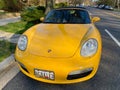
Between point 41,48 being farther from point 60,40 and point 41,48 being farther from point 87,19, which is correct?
point 87,19

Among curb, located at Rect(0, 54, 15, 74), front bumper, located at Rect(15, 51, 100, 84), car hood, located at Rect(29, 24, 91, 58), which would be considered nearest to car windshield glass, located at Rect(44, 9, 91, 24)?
car hood, located at Rect(29, 24, 91, 58)

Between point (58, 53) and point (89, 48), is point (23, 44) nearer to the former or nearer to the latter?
point (58, 53)

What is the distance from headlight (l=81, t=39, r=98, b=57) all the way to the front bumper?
109mm

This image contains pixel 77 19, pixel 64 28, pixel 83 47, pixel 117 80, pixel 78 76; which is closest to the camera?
pixel 78 76

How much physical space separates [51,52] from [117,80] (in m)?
1.47

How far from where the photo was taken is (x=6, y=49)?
20.0 ft

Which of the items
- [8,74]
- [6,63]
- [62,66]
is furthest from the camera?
[6,63]

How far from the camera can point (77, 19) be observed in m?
5.27

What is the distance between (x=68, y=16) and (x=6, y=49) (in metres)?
2.08

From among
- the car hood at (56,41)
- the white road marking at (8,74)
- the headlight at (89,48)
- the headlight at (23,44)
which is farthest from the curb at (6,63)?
the headlight at (89,48)

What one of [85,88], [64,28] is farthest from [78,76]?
[64,28]

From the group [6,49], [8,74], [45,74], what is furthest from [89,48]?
[6,49]

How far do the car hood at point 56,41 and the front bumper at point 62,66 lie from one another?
14 centimetres

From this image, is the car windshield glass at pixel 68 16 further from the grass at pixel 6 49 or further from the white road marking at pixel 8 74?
the white road marking at pixel 8 74
